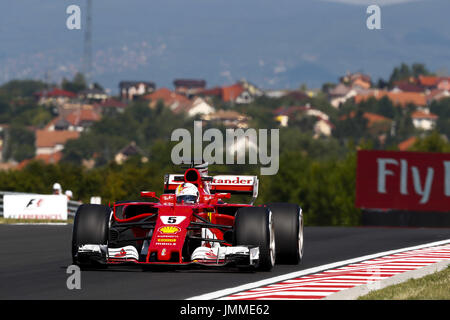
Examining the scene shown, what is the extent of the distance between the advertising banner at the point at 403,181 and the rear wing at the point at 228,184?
83.6 feet

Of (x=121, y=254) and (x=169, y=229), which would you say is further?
(x=121, y=254)

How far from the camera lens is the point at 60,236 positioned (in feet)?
80.3

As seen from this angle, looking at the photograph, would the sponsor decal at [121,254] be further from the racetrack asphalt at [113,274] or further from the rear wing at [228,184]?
the rear wing at [228,184]

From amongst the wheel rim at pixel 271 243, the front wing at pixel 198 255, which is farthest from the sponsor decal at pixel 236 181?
the front wing at pixel 198 255

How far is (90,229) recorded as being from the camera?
1537 centimetres

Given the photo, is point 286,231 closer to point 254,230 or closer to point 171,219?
point 254,230

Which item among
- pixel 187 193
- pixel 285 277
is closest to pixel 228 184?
pixel 187 193

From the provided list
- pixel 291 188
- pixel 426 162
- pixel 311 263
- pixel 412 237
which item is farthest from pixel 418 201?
pixel 291 188

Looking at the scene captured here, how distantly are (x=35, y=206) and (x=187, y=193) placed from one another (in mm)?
19717

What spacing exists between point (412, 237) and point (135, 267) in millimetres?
11149

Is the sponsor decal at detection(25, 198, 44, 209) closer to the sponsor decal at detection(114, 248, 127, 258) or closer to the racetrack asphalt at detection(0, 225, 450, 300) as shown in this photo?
the racetrack asphalt at detection(0, 225, 450, 300)

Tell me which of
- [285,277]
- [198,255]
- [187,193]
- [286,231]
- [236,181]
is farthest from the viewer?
[236,181]

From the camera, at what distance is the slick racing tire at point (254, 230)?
1534cm

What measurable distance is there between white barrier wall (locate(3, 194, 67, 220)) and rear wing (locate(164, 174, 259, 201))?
678 inches
